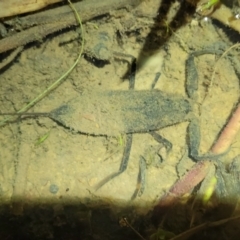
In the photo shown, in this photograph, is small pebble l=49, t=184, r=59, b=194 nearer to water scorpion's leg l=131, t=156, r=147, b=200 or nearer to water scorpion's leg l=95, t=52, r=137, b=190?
water scorpion's leg l=95, t=52, r=137, b=190

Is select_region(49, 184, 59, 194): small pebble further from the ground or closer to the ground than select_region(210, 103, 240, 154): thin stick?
closer to the ground

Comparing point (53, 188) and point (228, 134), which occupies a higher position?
point (228, 134)

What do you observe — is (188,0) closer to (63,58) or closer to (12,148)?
(63,58)

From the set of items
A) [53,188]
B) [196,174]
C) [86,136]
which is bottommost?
[53,188]

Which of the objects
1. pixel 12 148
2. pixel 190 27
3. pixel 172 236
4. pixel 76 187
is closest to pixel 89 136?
pixel 76 187

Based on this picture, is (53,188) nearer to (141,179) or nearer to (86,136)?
(86,136)

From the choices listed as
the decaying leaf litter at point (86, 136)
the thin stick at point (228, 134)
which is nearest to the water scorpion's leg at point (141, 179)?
the decaying leaf litter at point (86, 136)

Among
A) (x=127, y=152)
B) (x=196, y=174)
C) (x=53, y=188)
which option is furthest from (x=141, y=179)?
(x=53, y=188)

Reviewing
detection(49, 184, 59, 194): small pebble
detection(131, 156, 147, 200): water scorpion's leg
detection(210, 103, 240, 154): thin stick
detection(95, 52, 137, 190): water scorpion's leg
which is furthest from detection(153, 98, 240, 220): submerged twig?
detection(49, 184, 59, 194): small pebble
